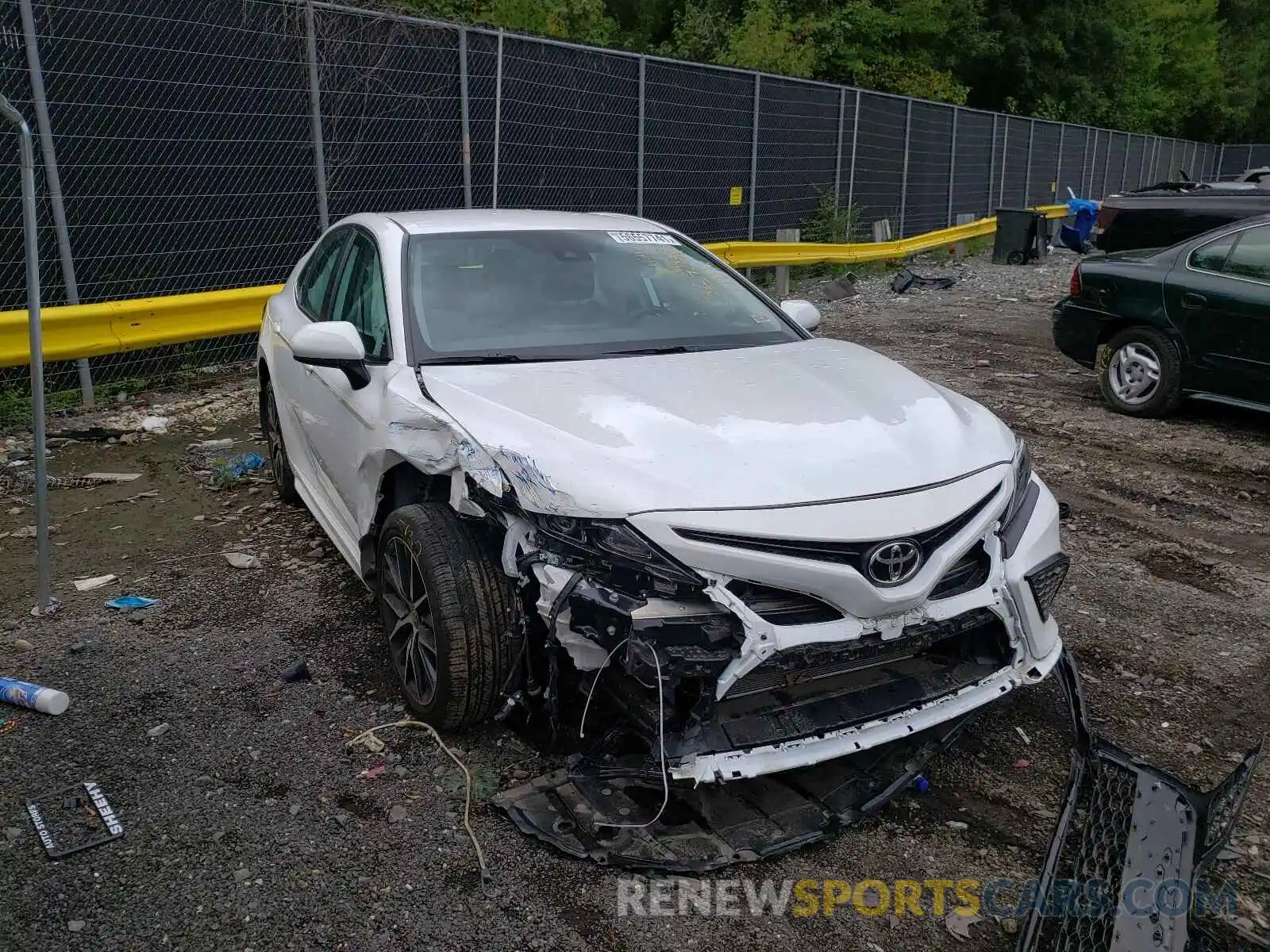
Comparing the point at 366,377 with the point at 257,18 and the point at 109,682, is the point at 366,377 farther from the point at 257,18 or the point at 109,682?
the point at 257,18

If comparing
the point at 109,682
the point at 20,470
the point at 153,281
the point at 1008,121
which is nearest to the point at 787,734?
the point at 109,682

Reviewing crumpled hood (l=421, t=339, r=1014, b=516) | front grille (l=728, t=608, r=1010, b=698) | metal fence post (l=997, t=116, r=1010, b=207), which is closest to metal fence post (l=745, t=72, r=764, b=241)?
crumpled hood (l=421, t=339, r=1014, b=516)

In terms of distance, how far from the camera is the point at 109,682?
378 centimetres

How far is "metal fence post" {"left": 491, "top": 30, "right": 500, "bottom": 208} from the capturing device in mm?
10117

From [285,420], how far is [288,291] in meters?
0.79

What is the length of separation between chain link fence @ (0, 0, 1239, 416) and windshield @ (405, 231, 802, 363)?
4.74 m

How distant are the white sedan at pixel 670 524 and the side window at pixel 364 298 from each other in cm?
3

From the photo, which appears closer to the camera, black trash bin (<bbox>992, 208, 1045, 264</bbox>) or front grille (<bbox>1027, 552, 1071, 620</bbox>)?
front grille (<bbox>1027, 552, 1071, 620</bbox>)

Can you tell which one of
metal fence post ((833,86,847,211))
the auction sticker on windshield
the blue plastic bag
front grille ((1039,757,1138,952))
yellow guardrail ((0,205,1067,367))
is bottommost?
the blue plastic bag

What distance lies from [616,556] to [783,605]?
457 millimetres

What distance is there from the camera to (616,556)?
273cm

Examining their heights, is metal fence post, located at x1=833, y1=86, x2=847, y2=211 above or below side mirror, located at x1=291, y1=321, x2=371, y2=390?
above

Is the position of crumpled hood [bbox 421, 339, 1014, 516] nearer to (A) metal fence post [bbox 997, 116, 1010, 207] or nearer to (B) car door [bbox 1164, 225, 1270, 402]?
(B) car door [bbox 1164, 225, 1270, 402]

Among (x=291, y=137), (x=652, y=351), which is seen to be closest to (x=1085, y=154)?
(x=291, y=137)
